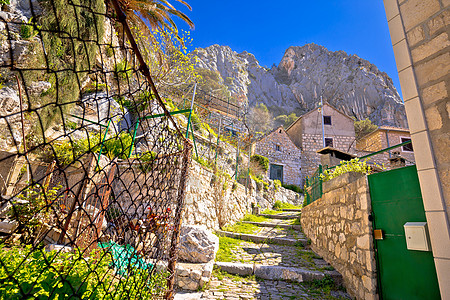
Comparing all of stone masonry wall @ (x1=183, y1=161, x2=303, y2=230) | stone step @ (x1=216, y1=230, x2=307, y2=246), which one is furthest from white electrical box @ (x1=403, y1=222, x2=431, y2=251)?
stone masonry wall @ (x1=183, y1=161, x2=303, y2=230)

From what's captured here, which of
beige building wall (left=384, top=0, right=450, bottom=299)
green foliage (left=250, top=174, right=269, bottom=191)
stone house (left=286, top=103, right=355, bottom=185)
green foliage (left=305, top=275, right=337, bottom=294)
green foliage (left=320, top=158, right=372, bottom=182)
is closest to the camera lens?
beige building wall (left=384, top=0, right=450, bottom=299)

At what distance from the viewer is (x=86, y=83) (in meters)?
7.71

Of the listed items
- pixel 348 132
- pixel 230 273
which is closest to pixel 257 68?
pixel 348 132

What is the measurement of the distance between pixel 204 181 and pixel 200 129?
9.32 ft

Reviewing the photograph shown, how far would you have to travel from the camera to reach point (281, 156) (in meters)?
16.4

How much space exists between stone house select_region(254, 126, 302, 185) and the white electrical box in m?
13.2

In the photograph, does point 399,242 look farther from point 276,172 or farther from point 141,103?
point 276,172

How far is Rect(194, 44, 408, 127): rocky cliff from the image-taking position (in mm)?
27578

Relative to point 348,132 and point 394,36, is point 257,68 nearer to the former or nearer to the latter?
point 348,132

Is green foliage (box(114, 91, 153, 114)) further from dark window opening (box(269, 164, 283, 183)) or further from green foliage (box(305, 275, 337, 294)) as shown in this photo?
dark window opening (box(269, 164, 283, 183))

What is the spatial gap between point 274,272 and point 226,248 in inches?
53.6

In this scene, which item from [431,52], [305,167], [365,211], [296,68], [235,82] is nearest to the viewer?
[431,52]

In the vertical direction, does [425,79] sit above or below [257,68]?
below

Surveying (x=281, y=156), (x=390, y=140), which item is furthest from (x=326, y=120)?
(x=281, y=156)
